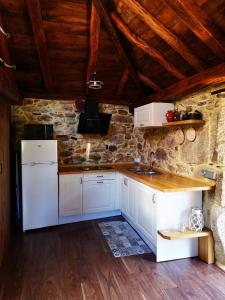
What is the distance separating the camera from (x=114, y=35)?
9.88ft

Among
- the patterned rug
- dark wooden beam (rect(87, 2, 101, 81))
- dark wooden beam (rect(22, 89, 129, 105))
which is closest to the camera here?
dark wooden beam (rect(87, 2, 101, 81))

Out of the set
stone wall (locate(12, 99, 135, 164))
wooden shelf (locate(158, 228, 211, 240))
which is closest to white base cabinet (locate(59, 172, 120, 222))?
stone wall (locate(12, 99, 135, 164))

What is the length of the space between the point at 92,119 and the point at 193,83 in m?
2.10

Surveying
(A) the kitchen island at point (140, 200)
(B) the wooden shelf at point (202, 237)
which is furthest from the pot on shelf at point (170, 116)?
(B) the wooden shelf at point (202, 237)

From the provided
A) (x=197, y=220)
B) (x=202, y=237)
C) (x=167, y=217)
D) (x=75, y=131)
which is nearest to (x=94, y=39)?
(x=75, y=131)

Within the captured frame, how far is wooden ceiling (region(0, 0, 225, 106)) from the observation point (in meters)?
2.31

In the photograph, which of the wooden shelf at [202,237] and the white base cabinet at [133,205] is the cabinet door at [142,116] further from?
the wooden shelf at [202,237]

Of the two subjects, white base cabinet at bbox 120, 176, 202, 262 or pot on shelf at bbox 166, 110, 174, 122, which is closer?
white base cabinet at bbox 120, 176, 202, 262

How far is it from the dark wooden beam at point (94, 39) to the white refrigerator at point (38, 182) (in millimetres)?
1476

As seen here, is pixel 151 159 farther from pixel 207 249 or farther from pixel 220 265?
pixel 220 265

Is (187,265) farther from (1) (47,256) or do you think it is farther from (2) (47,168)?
(2) (47,168)

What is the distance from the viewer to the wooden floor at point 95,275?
211 cm

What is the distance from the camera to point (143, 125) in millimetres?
3918

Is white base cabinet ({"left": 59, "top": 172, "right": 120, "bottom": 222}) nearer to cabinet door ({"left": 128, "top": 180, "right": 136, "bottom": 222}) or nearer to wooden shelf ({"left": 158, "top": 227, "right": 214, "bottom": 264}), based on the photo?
cabinet door ({"left": 128, "top": 180, "right": 136, "bottom": 222})
